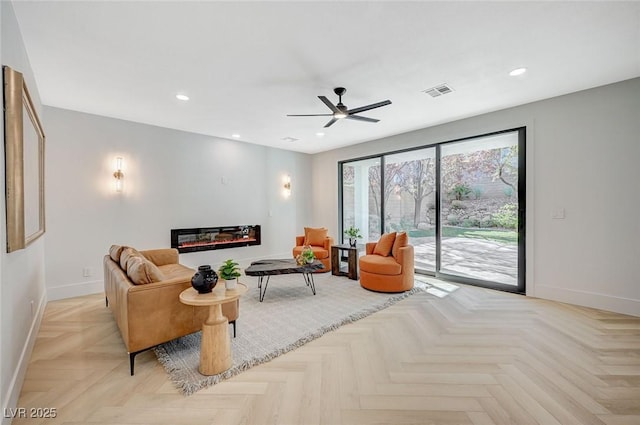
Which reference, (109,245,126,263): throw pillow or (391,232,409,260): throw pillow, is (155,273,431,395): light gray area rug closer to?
(391,232,409,260): throw pillow

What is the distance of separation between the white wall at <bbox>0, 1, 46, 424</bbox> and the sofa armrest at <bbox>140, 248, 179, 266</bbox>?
4.21 feet

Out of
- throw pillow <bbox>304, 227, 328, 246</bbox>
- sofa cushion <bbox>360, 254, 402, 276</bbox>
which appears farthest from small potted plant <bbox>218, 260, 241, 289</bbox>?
throw pillow <bbox>304, 227, 328, 246</bbox>

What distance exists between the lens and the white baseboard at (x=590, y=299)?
3273 millimetres

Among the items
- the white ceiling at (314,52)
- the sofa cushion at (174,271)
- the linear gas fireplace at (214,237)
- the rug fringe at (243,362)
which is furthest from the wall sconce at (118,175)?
the rug fringe at (243,362)

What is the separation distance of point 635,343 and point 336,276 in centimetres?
363

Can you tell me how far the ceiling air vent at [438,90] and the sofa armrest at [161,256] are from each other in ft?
13.5

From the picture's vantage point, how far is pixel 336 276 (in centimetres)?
514

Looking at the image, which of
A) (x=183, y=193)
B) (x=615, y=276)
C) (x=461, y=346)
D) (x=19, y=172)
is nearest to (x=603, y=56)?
(x=615, y=276)

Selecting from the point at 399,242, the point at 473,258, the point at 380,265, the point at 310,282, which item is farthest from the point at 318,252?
the point at 473,258

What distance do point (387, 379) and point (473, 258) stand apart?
10.9ft

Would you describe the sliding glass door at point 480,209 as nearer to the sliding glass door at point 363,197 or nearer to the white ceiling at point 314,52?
the white ceiling at point 314,52

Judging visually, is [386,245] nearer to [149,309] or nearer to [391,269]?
[391,269]

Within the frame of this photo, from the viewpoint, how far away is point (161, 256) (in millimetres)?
4039

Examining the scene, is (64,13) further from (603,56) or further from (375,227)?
(375,227)
